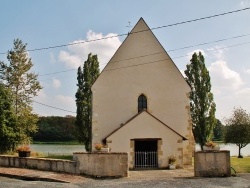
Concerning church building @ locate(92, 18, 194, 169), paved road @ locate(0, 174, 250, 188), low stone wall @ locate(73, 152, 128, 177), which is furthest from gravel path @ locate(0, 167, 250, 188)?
church building @ locate(92, 18, 194, 169)

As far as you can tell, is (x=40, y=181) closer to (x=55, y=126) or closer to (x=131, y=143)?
(x=131, y=143)

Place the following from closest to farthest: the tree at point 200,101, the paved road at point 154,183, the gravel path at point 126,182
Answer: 1. the paved road at point 154,183
2. the gravel path at point 126,182
3. the tree at point 200,101

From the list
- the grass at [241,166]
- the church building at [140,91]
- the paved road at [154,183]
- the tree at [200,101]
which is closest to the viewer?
the paved road at [154,183]

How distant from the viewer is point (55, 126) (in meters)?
75.6

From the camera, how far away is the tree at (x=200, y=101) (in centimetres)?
3603

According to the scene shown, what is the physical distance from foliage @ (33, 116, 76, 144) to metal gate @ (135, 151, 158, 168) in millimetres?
53605

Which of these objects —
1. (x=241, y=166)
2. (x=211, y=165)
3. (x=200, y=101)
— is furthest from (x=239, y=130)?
(x=211, y=165)

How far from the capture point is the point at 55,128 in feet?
249

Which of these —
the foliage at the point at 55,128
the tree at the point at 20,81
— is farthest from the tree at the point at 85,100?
the foliage at the point at 55,128

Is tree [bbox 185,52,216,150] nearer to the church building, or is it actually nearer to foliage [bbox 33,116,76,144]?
the church building

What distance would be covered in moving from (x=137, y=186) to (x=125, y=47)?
1384 centimetres

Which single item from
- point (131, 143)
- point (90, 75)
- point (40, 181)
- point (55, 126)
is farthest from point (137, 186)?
point (55, 126)

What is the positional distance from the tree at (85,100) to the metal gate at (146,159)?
13.6 metres

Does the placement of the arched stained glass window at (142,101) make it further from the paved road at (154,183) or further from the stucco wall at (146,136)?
the paved road at (154,183)
